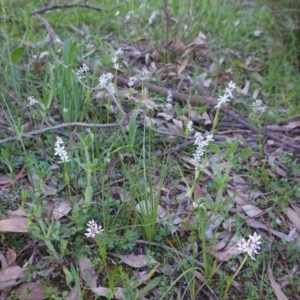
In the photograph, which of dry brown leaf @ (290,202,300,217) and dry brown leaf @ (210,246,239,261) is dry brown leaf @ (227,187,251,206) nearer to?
dry brown leaf @ (290,202,300,217)

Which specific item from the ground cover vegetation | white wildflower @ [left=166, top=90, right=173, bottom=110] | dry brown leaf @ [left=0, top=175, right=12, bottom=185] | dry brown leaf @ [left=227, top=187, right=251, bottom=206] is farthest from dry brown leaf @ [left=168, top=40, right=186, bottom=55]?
dry brown leaf @ [left=0, top=175, right=12, bottom=185]

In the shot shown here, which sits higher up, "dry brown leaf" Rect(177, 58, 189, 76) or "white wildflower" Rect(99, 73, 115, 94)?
"white wildflower" Rect(99, 73, 115, 94)

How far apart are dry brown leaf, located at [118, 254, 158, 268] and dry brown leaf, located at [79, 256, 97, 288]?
122 millimetres

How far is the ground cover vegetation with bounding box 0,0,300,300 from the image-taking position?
4.95 feet

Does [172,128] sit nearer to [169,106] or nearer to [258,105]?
[169,106]

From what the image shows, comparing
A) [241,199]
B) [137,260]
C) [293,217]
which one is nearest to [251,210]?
[241,199]

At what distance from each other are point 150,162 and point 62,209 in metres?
0.46

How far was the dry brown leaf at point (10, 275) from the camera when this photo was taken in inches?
55.7

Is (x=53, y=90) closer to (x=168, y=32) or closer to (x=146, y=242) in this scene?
(x=146, y=242)

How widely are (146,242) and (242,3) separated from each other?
10.4ft

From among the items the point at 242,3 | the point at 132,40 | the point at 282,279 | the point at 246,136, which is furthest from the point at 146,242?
the point at 242,3

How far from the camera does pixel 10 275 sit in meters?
1.44

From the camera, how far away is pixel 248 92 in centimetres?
292

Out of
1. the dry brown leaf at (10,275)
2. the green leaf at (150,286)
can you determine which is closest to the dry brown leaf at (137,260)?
the green leaf at (150,286)
